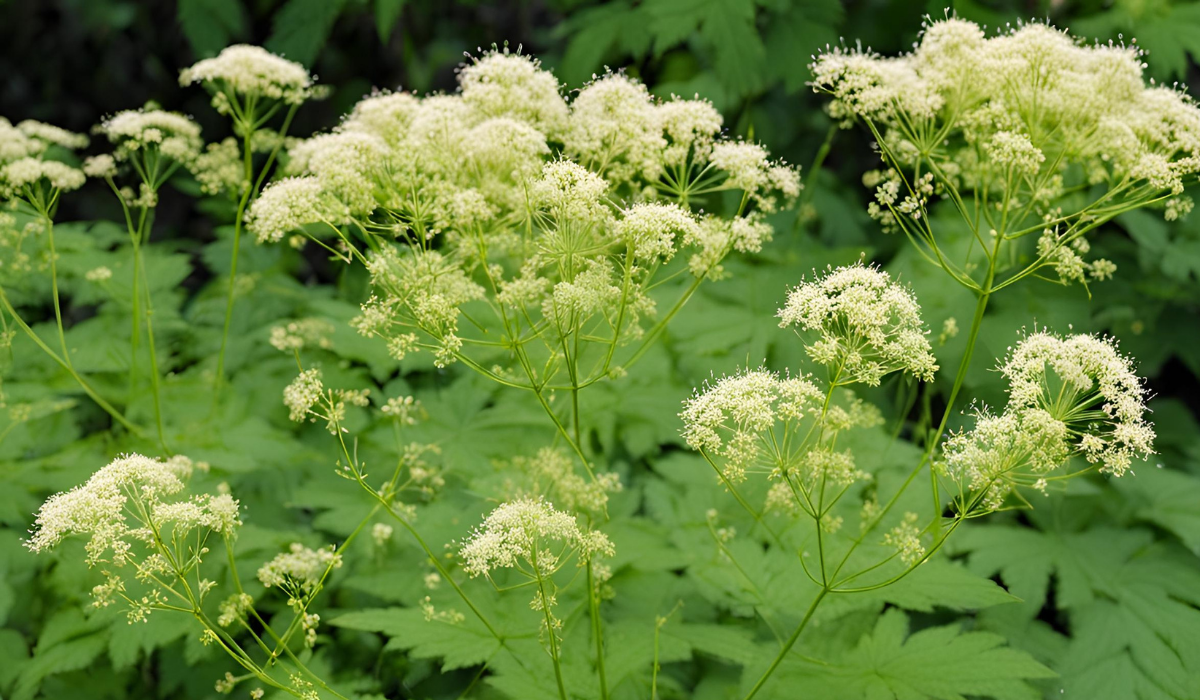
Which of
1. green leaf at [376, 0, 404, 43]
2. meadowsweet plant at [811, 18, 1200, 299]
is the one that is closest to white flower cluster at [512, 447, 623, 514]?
meadowsweet plant at [811, 18, 1200, 299]

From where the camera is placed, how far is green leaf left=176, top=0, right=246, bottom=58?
416 centimetres

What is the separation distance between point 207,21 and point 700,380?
9.67ft

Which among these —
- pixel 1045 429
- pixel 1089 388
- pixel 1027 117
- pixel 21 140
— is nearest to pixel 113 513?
pixel 21 140

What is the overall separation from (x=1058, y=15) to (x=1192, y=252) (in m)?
1.72

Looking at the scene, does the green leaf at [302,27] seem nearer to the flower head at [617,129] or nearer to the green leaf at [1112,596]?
the flower head at [617,129]

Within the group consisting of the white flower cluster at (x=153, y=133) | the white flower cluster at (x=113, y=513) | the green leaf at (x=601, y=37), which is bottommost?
the white flower cluster at (x=113, y=513)

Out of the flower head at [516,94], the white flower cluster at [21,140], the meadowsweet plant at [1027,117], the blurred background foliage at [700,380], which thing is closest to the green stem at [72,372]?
the blurred background foliage at [700,380]

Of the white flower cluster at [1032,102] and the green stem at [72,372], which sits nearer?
the white flower cluster at [1032,102]

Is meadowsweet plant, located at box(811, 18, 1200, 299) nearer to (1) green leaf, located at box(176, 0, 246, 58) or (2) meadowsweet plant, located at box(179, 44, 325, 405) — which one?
(2) meadowsweet plant, located at box(179, 44, 325, 405)

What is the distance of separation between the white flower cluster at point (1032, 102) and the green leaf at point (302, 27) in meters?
2.44

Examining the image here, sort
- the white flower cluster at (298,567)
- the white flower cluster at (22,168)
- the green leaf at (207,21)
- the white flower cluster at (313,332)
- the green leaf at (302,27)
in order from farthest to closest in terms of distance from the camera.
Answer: the green leaf at (207,21)
the green leaf at (302,27)
the white flower cluster at (313,332)
the white flower cluster at (22,168)
the white flower cluster at (298,567)

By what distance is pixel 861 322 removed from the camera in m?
1.82

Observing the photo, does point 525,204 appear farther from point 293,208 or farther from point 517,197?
point 293,208

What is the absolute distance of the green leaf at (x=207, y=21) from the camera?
4164 millimetres
